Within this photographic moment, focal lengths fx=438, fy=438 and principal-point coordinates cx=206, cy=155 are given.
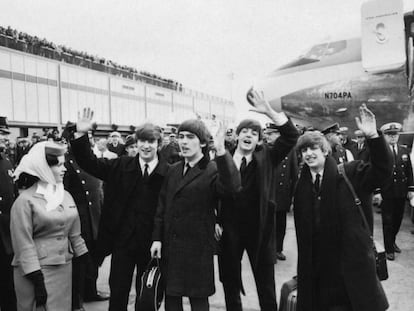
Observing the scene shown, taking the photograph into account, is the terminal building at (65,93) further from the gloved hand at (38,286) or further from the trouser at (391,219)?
the gloved hand at (38,286)

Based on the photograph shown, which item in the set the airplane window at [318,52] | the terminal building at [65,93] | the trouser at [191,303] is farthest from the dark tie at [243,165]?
the terminal building at [65,93]

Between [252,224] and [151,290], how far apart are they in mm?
1100

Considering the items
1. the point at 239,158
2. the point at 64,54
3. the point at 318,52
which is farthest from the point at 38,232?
the point at 64,54

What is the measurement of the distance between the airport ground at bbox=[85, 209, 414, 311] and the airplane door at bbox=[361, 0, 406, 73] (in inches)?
161

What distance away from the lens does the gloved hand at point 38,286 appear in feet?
9.80

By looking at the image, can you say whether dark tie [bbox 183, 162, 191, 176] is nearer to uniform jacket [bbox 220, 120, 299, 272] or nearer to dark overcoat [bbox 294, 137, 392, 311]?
uniform jacket [bbox 220, 120, 299, 272]

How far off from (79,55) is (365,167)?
2483 cm

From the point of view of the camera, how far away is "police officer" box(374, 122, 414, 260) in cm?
617

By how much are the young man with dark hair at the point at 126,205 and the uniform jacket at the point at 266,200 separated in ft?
2.30

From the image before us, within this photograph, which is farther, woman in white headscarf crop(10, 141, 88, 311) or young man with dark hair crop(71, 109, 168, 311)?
young man with dark hair crop(71, 109, 168, 311)

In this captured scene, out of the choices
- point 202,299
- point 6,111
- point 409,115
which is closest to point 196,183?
point 202,299

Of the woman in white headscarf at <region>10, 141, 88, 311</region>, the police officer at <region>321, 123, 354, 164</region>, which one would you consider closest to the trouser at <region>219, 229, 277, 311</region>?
the woman in white headscarf at <region>10, 141, 88, 311</region>

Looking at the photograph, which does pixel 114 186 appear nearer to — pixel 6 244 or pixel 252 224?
pixel 6 244

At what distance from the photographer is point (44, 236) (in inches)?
124
